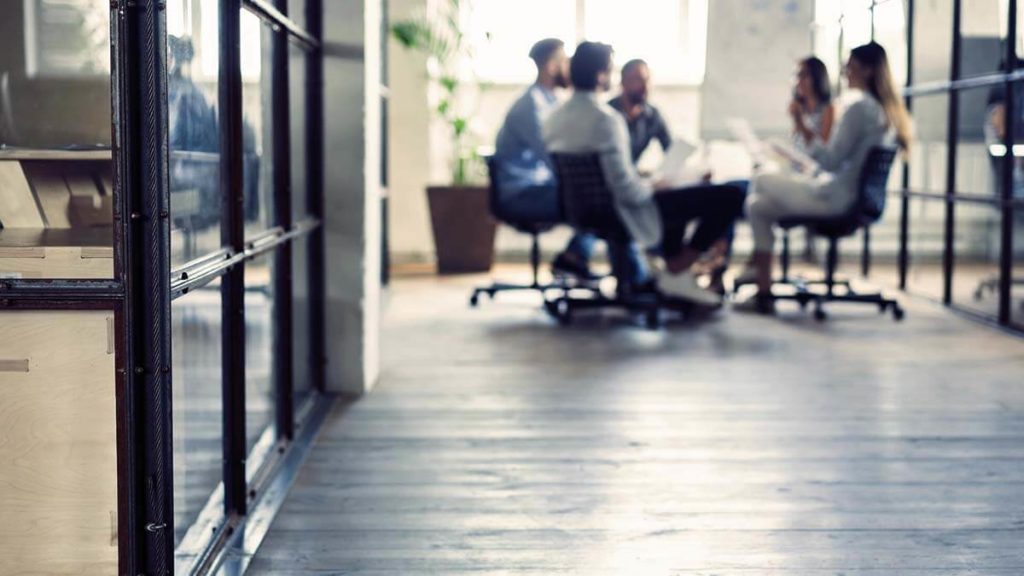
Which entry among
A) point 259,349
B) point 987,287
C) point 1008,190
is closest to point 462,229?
point 987,287

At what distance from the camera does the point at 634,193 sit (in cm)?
592

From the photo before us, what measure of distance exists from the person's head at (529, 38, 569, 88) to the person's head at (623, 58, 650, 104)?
0.99ft

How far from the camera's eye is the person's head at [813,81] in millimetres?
6648

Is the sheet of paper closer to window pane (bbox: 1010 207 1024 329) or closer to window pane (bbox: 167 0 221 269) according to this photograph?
window pane (bbox: 1010 207 1024 329)

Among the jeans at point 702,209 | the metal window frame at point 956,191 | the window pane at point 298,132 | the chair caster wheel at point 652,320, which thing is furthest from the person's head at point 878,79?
the window pane at point 298,132

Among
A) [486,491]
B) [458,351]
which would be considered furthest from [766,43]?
[486,491]

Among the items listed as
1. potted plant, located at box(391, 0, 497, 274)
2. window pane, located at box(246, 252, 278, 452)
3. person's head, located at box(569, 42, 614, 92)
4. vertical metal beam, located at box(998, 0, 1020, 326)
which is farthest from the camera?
potted plant, located at box(391, 0, 497, 274)

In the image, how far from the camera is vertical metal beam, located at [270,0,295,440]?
3.52 m

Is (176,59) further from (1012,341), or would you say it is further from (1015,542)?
(1012,341)

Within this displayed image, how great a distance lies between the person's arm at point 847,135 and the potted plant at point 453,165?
8.46 ft

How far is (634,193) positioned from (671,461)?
2.52 meters

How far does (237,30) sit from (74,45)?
2.13 feet

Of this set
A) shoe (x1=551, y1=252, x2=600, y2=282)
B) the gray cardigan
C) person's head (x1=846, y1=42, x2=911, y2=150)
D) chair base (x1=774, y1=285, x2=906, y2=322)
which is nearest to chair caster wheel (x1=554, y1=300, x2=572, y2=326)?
the gray cardigan

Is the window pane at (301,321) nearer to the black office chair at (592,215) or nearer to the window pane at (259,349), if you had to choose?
the window pane at (259,349)
